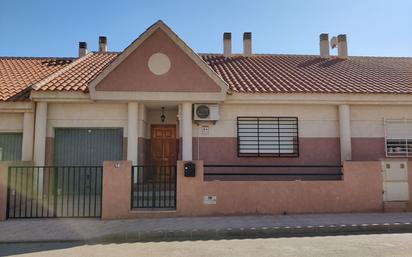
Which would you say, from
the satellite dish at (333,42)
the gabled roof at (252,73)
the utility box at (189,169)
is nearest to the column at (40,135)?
the gabled roof at (252,73)

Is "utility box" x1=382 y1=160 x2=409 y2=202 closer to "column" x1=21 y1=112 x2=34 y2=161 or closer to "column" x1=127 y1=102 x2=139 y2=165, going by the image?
"column" x1=127 y1=102 x2=139 y2=165

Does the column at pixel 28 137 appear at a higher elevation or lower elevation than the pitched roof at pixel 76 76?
lower

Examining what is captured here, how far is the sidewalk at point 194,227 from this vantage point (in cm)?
747

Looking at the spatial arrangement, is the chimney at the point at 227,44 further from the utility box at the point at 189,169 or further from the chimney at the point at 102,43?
the utility box at the point at 189,169

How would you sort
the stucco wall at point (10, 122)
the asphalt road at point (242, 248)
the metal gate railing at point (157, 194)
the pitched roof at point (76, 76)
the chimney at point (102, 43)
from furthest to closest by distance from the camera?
the chimney at point (102, 43), the stucco wall at point (10, 122), the pitched roof at point (76, 76), the metal gate railing at point (157, 194), the asphalt road at point (242, 248)

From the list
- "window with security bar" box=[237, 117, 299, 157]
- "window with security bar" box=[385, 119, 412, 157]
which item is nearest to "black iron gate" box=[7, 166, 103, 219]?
"window with security bar" box=[237, 117, 299, 157]

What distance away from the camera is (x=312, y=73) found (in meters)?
14.5

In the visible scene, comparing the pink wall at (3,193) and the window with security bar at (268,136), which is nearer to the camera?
the pink wall at (3,193)

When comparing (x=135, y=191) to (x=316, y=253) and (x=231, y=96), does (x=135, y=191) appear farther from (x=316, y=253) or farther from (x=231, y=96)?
(x=316, y=253)

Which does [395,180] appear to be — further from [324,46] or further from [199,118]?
[324,46]

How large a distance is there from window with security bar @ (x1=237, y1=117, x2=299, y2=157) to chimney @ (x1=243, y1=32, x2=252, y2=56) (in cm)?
631

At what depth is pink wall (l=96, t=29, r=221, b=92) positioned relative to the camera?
11.3 metres

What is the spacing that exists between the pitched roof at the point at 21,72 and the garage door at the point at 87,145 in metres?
1.93

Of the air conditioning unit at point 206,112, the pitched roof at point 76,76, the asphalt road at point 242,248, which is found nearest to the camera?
the asphalt road at point 242,248
